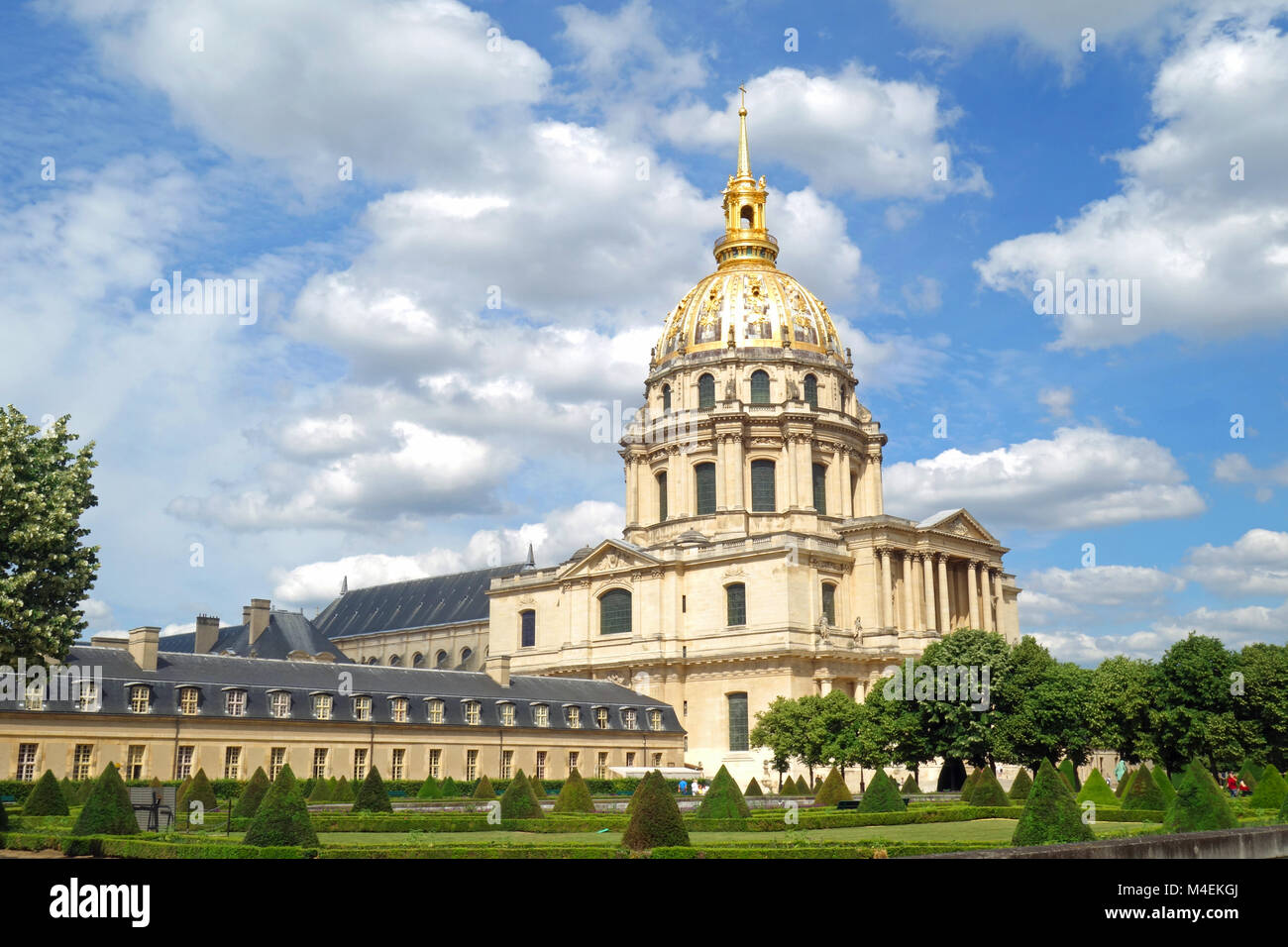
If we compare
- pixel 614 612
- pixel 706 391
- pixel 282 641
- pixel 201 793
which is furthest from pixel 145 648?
pixel 706 391

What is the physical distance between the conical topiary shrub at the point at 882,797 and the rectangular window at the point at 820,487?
41.9 m

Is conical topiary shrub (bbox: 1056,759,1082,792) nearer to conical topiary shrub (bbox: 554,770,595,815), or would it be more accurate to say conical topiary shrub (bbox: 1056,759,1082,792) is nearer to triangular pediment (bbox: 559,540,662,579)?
conical topiary shrub (bbox: 554,770,595,815)

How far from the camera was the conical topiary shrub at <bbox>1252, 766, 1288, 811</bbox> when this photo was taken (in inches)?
1463

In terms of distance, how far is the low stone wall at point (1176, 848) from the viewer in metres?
15.6

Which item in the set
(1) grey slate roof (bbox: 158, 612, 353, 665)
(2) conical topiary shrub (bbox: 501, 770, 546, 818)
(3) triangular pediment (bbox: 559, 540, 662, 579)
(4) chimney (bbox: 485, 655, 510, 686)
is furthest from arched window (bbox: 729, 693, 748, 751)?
(2) conical topiary shrub (bbox: 501, 770, 546, 818)

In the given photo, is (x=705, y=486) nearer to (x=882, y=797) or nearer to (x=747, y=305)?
(x=747, y=305)

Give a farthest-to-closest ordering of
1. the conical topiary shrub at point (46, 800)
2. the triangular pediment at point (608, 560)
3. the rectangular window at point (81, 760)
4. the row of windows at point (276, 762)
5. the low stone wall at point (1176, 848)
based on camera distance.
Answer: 1. the triangular pediment at point (608, 560)
2. the rectangular window at point (81, 760)
3. the row of windows at point (276, 762)
4. the conical topiary shrub at point (46, 800)
5. the low stone wall at point (1176, 848)

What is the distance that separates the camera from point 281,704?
53219 mm

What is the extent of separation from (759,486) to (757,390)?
6418mm

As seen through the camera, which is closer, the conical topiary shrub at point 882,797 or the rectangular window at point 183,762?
the conical topiary shrub at point 882,797

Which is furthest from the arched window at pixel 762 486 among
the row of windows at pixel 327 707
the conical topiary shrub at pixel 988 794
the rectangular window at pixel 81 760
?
the rectangular window at pixel 81 760

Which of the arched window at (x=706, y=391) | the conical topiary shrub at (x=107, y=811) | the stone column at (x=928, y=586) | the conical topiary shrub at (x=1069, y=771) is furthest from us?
the arched window at (x=706, y=391)

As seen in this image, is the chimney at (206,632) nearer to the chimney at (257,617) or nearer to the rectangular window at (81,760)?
the chimney at (257,617)
